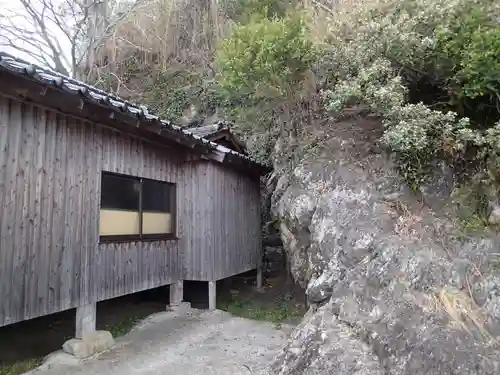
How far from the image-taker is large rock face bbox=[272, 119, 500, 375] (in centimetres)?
346

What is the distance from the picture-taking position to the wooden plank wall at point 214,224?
8.27m

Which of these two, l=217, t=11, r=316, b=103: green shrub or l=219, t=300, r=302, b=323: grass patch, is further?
l=219, t=300, r=302, b=323: grass patch

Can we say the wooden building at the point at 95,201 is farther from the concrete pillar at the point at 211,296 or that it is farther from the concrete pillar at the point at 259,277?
the concrete pillar at the point at 259,277

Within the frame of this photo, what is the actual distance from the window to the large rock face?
10.5ft

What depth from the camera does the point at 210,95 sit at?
558 inches

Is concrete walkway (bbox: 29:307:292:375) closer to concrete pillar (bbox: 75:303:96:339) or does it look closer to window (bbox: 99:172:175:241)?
concrete pillar (bbox: 75:303:96:339)

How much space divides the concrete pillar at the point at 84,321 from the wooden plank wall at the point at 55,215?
0.12 metres

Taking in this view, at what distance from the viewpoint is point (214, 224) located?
859cm

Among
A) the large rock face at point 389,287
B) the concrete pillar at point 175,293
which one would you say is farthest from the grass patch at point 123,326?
the large rock face at point 389,287

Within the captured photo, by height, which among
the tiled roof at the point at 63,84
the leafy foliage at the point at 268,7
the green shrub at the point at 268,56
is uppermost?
the leafy foliage at the point at 268,7

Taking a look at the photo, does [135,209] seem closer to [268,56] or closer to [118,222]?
[118,222]

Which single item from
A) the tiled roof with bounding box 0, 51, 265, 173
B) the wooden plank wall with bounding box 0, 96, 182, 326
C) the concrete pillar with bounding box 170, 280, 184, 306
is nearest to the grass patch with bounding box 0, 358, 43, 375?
the wooden plank wall with bounding box 0, 96, 182, 326

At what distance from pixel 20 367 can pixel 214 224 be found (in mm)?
4457

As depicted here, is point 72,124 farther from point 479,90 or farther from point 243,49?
point 479,90
